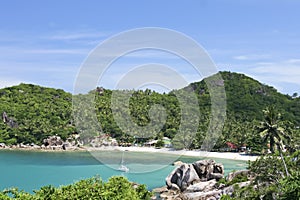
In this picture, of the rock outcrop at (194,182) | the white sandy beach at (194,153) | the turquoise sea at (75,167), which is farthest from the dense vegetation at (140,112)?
the rock outcrop at (194,182)

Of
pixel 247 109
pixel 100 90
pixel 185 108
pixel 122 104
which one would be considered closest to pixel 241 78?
pixel 247 109

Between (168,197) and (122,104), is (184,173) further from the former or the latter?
(122,104)

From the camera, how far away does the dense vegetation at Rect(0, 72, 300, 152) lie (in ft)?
143

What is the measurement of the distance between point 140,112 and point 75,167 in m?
8.55

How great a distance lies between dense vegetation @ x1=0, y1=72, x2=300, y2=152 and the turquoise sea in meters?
2.97

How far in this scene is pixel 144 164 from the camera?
117 feet

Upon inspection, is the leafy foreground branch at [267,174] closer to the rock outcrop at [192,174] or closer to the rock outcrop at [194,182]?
the rock outcrop at [194,182]

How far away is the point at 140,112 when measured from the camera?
37875 millimetres

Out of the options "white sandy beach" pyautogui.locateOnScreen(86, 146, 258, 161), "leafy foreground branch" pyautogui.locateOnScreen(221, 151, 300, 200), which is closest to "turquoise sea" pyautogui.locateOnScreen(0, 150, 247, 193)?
"white sandy beach" pyautogui.locateOnScreen(86, 146, 258, 161)

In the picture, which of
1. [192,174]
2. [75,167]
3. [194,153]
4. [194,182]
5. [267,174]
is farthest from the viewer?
[194,153]

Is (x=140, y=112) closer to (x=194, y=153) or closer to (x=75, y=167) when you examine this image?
(x=75, y=167)

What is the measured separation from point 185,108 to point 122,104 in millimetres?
10139

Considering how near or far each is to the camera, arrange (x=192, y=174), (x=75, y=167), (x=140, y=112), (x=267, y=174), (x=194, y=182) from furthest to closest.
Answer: (x=140, y=112) < (x=75, y=167) < (x=192, y=174) < (x=194, y=182) < (x=267, y=174)

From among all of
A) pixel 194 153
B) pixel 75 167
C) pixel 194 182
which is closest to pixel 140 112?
pixel 75 167
